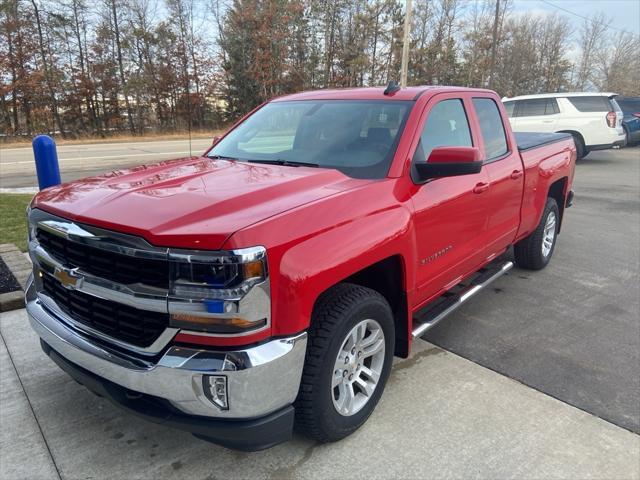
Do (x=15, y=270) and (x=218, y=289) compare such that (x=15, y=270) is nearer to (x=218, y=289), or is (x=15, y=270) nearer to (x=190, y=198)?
(x=190, y=198)

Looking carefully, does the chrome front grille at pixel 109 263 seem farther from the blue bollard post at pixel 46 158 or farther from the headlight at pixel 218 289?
the blue bollard post at pixel 46 158

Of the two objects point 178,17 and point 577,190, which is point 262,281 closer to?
point 577,190

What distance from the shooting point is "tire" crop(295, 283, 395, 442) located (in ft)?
7.59

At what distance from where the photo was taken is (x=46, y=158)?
16.5 ft

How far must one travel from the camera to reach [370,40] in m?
42.8

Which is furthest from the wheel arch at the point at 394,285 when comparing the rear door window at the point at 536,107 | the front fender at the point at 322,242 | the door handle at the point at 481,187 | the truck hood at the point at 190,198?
the rear door window at the point at 536,107

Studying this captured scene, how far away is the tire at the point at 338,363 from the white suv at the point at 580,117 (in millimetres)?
13871

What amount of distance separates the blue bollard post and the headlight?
3.76 metres

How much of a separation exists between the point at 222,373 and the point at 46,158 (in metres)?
4.16

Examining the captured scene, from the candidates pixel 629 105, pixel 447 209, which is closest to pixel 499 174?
pixel 447 209

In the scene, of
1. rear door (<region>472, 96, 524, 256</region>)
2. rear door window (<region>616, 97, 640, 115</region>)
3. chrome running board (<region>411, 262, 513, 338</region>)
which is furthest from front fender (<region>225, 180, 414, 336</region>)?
rear door window (<region>616, 97, 640, 115</region>)

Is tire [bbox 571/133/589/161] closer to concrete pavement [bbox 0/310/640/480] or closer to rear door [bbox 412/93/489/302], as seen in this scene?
rear door [bbox 412/93/489/302]

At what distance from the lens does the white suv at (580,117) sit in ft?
45.7

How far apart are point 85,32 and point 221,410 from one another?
3662 cm
